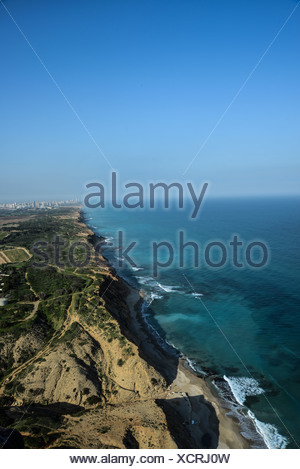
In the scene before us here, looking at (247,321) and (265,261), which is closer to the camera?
(247,321)

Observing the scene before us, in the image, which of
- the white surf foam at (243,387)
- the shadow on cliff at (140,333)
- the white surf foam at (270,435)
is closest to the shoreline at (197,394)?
the shadow on cliff at (140,333)

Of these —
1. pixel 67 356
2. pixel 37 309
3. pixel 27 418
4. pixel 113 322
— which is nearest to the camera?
pixel 27 418

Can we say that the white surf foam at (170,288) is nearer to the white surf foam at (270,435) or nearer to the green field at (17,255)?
the white surf foam at (270,435)

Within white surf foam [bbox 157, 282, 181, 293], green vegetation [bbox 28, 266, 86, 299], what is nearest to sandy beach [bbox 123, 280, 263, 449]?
green vegetation [bbox 28, 266, 86, 299]

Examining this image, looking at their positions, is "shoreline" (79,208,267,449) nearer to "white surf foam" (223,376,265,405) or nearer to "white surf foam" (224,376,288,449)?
"white surf foam" (224,376,288,449)

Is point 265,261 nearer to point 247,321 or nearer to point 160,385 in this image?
point 247,321

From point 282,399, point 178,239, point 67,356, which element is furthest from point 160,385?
point 178,239
